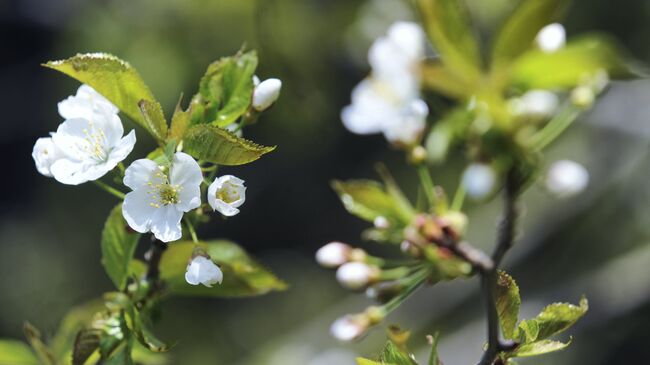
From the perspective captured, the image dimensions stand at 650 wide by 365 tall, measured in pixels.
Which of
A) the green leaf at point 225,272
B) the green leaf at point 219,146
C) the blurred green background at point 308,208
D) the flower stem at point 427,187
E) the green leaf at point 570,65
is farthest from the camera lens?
the blurred green background at point 308,208

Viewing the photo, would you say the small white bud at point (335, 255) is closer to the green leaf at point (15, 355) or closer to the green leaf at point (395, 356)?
the green leaf at point (395, 356)

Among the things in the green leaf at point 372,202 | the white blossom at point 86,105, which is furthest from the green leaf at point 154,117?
the green leaf at point 372,202

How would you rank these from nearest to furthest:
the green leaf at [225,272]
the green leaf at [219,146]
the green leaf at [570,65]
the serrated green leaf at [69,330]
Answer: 1. the green leaf at [570,65]
2. the green leaf at [219,146]
3. the green leaf at [225,272]
4. the serrated green leaf at [69,330]

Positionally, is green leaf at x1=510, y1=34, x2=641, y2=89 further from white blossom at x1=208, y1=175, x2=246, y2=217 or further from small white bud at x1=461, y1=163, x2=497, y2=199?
white blossom at x1=208, y1=175, x2=246, y2=217

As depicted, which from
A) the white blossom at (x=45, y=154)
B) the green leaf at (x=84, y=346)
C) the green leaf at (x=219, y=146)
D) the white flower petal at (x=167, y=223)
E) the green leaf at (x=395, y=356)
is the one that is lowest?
the green leaf at (x=84, y=346)

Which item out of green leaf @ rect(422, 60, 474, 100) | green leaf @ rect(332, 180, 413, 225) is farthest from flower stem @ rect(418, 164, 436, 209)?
green leaf @ rect(422, 60, 474, 100)

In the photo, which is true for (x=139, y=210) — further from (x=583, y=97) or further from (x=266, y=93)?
(x=583, y=97)

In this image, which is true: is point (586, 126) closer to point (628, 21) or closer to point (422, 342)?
point (628, 21)
